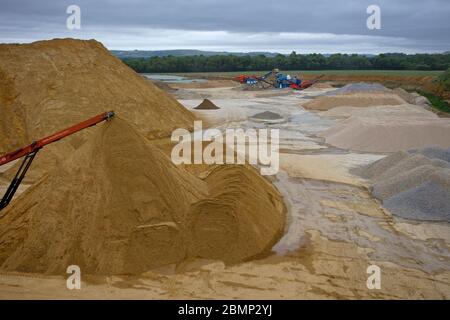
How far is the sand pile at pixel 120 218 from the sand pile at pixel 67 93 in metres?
6.47

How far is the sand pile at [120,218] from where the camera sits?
7.95 meters

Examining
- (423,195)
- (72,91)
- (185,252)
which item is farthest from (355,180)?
(72,91)

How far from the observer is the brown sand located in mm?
30594

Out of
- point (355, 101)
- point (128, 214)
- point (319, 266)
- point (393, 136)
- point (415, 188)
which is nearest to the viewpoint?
point (319, 266)

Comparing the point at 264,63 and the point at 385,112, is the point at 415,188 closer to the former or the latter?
the point at 385,112

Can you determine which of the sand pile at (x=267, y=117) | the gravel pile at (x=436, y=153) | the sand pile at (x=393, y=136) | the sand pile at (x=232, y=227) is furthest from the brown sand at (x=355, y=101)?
the sand pile at (x=232, y=227)

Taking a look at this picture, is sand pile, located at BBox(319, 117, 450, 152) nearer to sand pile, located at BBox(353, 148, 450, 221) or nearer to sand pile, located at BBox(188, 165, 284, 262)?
sand pile, located at BBox(353, 148, 450, 221)

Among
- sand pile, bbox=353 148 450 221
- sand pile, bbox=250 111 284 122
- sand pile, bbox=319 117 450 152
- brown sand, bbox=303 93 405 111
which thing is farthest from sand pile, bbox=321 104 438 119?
sand pile, bbox=353 148 450 221

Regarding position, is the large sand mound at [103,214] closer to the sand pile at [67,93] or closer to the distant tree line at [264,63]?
the sand pile at [67,93]

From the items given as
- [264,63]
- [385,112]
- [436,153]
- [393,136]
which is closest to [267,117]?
[385,112]

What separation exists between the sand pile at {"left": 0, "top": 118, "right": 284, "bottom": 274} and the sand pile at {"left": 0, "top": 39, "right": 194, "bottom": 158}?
21.2 feet

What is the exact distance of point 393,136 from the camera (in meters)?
18.8

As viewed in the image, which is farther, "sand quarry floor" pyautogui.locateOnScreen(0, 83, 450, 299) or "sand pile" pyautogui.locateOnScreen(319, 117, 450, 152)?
"sand pile" pyautogui.locateOnScreen(319, 117, 450, 152)

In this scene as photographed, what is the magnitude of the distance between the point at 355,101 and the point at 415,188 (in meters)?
20.7
